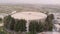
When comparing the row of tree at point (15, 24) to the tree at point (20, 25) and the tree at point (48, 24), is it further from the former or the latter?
the tree at point (48, 24)

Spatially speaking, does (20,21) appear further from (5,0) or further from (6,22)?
(5,0)

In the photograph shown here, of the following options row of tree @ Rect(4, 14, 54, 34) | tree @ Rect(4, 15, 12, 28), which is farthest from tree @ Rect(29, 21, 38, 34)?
tree @ Rect(4, 15, 12, 28)

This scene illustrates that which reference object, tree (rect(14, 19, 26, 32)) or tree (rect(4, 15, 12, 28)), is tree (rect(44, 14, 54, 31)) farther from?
tree (rect(4, 15, 12, 28))

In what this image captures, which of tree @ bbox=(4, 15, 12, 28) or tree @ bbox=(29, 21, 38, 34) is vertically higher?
tree @ bbox=(4, 15, 12, 28)

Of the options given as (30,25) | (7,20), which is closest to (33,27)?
(30,25)

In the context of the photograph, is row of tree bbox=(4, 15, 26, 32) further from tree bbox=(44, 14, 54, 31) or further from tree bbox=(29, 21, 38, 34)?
tree bbox=(44, 14, 54, 31)

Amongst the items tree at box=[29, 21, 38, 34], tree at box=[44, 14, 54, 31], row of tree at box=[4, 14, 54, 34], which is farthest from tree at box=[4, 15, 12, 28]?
tree at box=[44, 14, 54, 31]

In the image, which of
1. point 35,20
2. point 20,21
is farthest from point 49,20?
point 20,21

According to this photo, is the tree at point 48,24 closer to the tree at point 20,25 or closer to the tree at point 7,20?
the tree at point 20,25

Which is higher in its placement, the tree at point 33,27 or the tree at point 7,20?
the tree at point 7,20

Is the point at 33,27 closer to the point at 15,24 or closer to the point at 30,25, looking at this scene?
the point at 30,25

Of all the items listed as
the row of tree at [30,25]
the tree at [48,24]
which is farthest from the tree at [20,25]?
the tree at [48,24]
